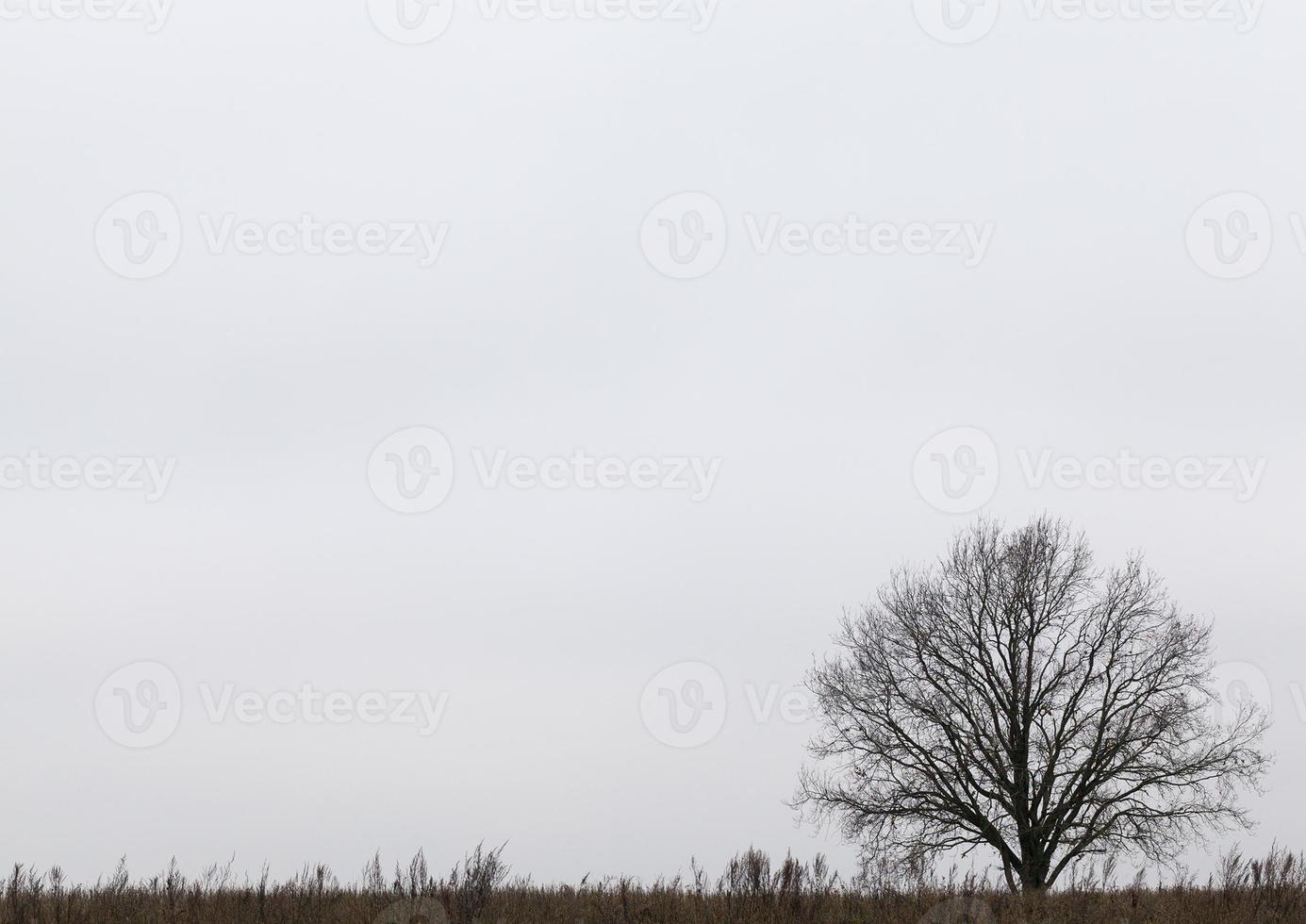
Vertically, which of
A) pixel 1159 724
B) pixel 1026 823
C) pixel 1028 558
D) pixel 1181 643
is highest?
pixel 1028 558

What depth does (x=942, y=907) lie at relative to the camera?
12.2m

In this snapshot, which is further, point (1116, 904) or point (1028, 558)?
point (1028, 558)

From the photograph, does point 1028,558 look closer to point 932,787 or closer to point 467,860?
point 932,787

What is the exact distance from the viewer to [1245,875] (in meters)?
14.9

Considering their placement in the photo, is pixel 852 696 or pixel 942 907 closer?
pixel 942 907

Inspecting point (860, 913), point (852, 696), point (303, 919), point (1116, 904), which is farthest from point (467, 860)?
point (852, 696)

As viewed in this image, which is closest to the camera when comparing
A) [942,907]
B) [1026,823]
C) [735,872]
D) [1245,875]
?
[942,907]

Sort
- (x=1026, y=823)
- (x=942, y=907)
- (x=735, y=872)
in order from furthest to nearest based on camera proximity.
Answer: (x=1026, y=823) < (x=735, y=872) < (x=942, y=907)

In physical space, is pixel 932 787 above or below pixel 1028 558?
below

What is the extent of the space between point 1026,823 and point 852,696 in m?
6.50

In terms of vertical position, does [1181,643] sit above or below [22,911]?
above

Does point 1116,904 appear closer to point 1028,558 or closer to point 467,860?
point 467,860

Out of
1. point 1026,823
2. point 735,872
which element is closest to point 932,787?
point 1026,823

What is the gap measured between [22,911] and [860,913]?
8448mm
